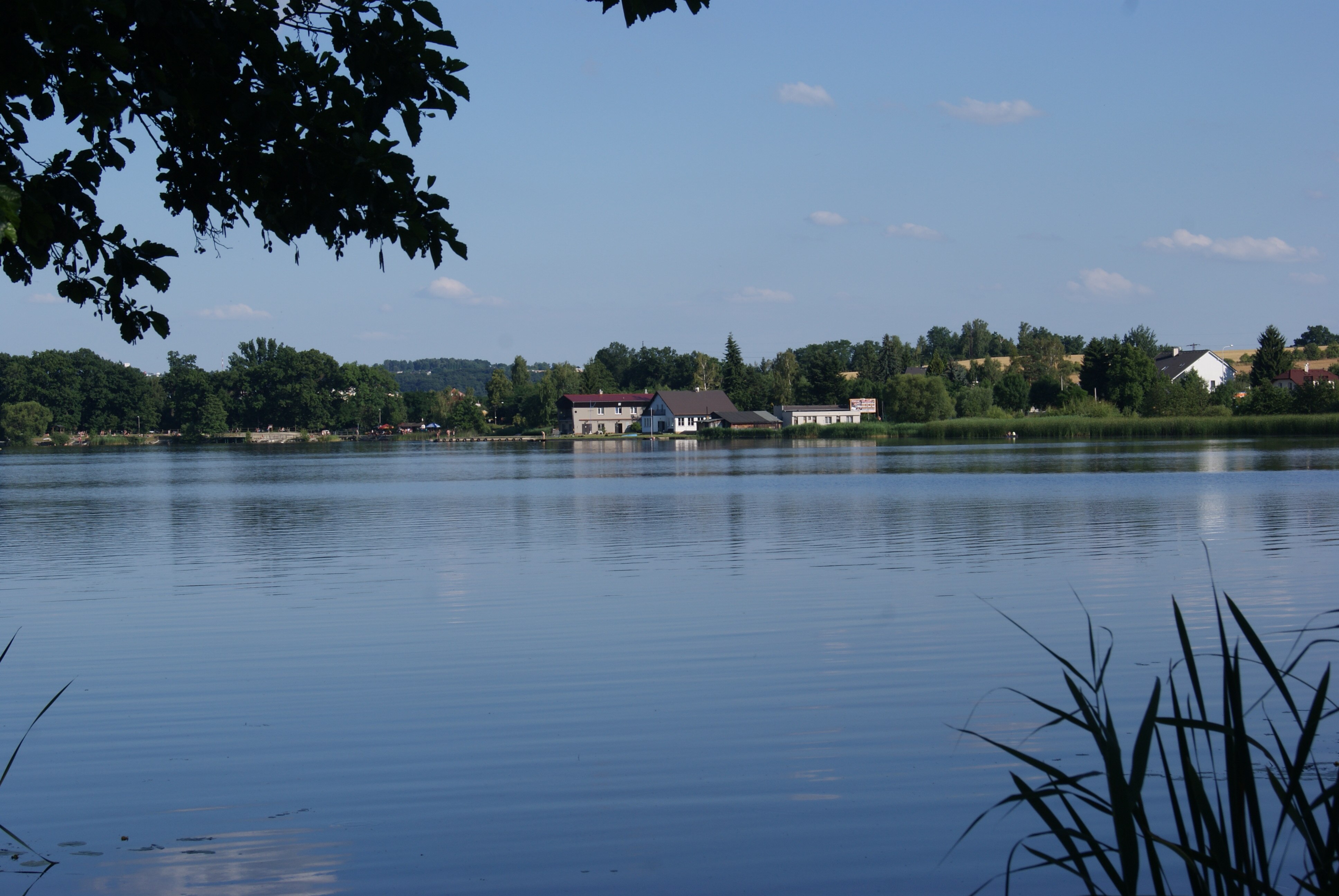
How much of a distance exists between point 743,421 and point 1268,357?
5016 centimetres

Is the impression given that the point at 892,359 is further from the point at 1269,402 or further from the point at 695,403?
the point at 1269,402

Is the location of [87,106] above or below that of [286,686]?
above

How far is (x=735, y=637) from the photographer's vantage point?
10.5m

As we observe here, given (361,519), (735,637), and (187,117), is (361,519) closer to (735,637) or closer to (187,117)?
(735,637)

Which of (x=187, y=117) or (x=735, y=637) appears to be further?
(x=735, y=637)

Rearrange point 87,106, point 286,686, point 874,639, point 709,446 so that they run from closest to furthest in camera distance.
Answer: point 87,106 → point 286,686 → point 874,639 → point 709,446

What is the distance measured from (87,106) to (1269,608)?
11.1 m

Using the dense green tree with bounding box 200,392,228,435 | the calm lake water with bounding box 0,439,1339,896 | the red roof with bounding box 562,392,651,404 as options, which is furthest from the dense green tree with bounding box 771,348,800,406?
the calm lake water with bounding box 0,439,1339,896

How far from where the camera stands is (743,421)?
4555 inches

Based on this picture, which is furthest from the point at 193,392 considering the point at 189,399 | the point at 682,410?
the point at 682,410

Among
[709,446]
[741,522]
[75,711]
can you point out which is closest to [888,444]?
[709,446]

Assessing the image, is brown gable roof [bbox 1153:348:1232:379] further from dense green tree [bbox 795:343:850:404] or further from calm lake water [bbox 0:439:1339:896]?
calm lake water [bbox 0:439:1339:896]

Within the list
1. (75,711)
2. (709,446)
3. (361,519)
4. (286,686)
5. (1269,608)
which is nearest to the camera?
(75,711)

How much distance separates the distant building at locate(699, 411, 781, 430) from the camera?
115125mm
